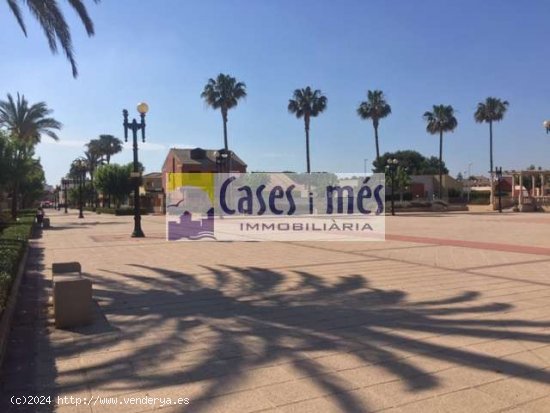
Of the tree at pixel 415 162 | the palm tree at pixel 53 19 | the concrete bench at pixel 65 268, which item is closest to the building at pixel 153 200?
the palm tree at pixel 53 19

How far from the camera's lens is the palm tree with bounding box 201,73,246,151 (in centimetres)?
5162

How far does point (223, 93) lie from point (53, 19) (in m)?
38.2

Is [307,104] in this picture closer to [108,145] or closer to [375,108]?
[375,108]

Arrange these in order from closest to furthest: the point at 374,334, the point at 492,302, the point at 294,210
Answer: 1. the point at 374,334
2. the point at 492,302
3. the point at 294,210

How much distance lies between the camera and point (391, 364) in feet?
16.0

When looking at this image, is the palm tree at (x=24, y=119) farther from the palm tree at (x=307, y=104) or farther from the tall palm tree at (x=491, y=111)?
the tall palm tree at (x=491, y=111)

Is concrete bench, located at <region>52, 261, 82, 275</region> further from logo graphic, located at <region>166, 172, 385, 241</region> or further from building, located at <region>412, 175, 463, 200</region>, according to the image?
building, located at <region>412, 175, 463, 200</region>

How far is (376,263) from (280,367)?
7360 mm

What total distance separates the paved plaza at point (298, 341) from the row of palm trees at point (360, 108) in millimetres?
42292

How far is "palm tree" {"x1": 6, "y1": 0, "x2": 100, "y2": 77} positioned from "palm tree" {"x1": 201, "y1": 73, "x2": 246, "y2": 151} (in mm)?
37357

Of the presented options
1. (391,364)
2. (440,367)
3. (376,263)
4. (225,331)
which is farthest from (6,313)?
(376,263)

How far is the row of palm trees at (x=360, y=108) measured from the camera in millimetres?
51812

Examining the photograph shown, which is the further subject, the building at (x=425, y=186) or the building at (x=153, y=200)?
the building at (x=425, y=186)

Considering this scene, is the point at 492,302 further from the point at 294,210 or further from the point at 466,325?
the point at 294,210
